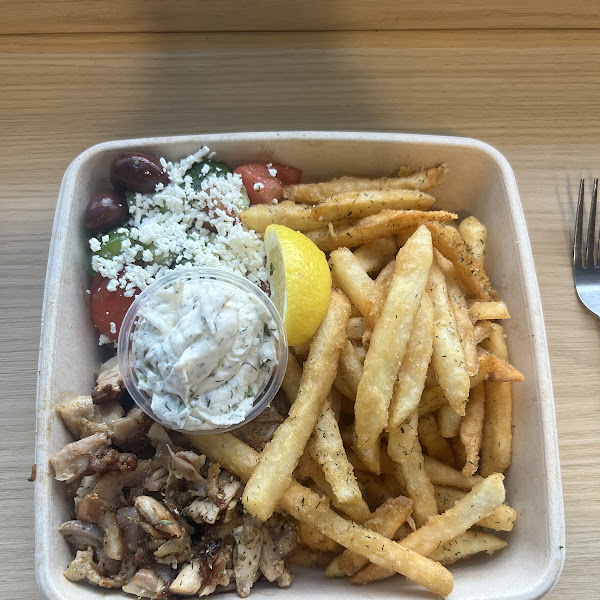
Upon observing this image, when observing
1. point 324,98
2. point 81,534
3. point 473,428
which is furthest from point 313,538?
point 324,98

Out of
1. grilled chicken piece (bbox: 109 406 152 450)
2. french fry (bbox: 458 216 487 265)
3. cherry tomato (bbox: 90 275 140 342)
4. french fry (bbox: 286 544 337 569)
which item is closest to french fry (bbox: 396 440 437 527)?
french fry (bbox: 286 544 337 569)

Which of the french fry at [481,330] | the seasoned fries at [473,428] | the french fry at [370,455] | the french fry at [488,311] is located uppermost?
the french fry at [488,311]

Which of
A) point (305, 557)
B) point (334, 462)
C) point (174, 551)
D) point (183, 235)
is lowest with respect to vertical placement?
point (305, 557)

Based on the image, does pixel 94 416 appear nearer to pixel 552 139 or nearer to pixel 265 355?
pixel 265 355

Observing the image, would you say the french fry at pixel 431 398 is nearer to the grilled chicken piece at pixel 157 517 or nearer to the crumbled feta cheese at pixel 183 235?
the crumbled feta cheese at pixel 183 235

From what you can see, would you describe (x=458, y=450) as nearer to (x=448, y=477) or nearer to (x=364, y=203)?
(x=448, y=477)

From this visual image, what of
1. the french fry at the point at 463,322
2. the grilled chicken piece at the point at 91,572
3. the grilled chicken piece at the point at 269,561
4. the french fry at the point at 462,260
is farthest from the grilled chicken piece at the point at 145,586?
the french fry at the point at 462,260

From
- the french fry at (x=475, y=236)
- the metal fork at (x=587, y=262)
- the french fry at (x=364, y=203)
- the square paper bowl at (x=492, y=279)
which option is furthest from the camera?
the metal fork at (x=587, y=262)
